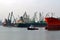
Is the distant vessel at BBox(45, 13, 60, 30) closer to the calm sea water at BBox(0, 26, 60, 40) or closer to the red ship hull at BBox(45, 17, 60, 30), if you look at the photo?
the red ship hull at BBox(45, 17, 60, 30)

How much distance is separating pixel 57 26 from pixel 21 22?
64.1 meters

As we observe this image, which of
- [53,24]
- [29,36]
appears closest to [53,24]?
[53,24]

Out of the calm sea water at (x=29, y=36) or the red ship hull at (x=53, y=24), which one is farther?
the red ship hull at (x=53, y=24)

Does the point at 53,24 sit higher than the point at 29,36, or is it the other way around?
the point at 53,24

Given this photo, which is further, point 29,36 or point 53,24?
point 53,24

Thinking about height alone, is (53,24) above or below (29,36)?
above

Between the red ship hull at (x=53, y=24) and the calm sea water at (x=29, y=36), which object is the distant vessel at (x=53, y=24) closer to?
the red ship hull at (x=53, y=24)

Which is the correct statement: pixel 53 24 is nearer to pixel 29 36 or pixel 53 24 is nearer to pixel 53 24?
pixel 53 24

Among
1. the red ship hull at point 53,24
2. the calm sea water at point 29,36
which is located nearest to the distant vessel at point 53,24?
the red ship hull at point 53,24

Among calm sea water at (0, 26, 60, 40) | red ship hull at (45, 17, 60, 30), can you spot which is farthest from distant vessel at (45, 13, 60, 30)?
calm sea water at (0, 26, 60, 40)

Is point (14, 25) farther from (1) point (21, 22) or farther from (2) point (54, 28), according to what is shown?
(2) point (54, 28)

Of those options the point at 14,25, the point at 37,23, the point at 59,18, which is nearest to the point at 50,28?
the point at 59,18

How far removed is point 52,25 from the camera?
288 ft

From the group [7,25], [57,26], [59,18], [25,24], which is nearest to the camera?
[57,26]
